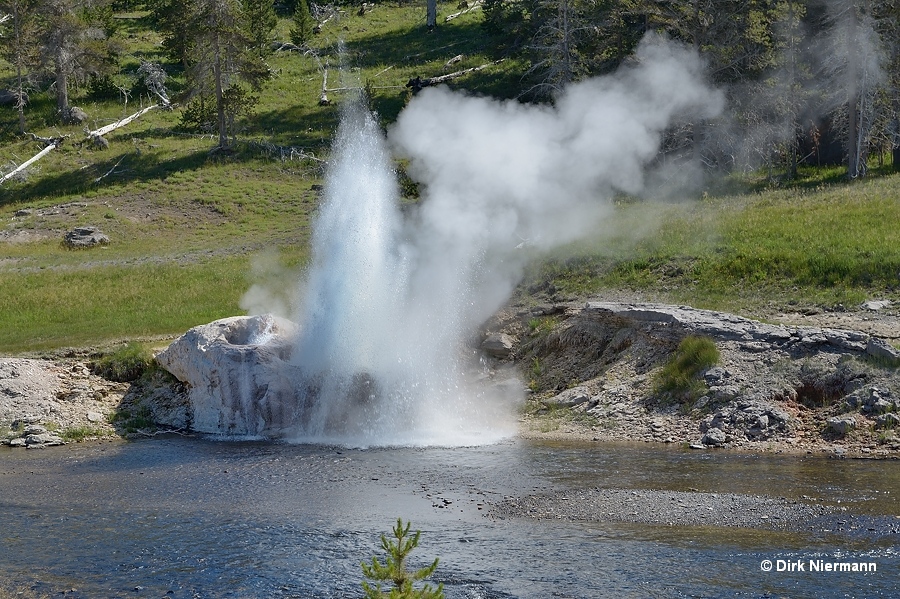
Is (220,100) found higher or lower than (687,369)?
higher

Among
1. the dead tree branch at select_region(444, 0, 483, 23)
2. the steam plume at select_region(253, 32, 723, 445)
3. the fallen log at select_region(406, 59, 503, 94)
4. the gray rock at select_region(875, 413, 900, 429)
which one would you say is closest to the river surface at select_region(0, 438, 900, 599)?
the gray rock at select_region(875, 413, 900, 429)

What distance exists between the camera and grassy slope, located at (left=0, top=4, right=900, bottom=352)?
28125mm

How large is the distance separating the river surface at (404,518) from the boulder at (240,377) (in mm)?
1381

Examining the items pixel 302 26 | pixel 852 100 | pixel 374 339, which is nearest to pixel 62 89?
pixel 302 26

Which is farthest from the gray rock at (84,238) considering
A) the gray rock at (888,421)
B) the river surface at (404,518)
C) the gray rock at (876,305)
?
the gray rock at (888,421)

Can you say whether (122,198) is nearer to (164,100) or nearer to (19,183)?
(19,183)

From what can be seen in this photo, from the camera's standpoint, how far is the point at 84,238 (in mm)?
44219

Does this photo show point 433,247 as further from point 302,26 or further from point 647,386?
point 302,26

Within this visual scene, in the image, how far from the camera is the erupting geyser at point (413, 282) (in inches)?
907

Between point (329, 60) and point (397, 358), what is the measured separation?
168 ft

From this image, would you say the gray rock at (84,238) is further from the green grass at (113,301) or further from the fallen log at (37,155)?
the fallen log at (37,155)

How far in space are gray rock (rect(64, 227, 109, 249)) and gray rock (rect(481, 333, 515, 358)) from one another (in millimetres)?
23877

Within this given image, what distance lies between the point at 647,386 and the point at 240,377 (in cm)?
906

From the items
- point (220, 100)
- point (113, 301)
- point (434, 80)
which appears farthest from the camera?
point (434, 80)
